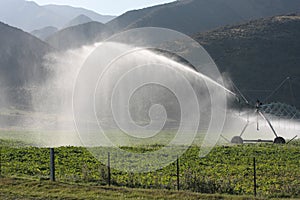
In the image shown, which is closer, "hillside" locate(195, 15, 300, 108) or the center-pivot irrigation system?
the center-pivot irrigation system

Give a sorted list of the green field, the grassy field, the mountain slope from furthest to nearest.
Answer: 1. the mountain slope
2. the green field
3. the grassy field

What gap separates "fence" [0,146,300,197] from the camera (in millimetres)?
15594

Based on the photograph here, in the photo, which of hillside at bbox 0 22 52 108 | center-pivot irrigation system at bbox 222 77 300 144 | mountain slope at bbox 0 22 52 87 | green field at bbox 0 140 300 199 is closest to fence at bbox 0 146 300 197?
green field at bbox 0 140 300 199

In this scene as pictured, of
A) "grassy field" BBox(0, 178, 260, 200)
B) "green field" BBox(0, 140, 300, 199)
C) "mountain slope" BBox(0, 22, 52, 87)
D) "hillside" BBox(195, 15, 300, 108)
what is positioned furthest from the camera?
"mountain slope" BBox(0, 22, 52, 87)

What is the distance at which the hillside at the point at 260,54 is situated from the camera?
8312 cm

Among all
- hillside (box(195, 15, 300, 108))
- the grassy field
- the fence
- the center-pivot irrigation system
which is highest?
hillside (box(195, 15, 300, 108))

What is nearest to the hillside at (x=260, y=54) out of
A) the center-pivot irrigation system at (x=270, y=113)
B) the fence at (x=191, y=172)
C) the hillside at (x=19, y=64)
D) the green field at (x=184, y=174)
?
the center-pivot irrigation system at (x=270, y=113)

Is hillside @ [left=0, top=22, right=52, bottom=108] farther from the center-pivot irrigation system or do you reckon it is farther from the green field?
the green field

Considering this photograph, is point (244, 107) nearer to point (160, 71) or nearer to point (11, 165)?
point (160, 71)

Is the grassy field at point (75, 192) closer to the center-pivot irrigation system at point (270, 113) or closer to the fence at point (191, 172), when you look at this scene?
the fence at point (191, 172)

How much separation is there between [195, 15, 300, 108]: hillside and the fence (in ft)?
179

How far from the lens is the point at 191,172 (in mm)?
17547

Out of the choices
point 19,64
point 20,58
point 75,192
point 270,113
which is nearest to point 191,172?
point 75,192

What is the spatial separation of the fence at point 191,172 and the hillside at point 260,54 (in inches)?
2142
